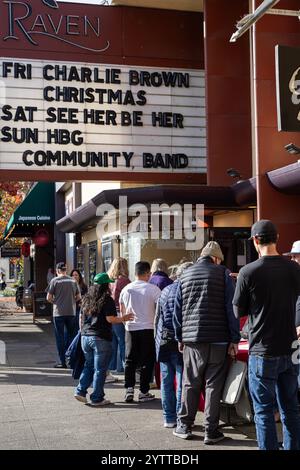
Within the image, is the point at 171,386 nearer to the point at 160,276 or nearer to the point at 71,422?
the point at 71,422

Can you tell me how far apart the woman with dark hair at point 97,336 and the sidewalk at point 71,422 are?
24 centimetres

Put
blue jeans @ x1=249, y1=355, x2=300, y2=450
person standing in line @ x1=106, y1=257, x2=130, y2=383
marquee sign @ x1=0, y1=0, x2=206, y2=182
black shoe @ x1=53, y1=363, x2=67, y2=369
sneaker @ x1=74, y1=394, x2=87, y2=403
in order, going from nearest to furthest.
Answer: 1. blue jeans @ x1=249, y1=355, x2=300, y2=450
2. sneaker @ x1=74, y1=394, x2=87, y2=403
3. person standing in line @ x1=106, y1=257, x2=130, y2=383
4. black shoe @ x1=53, y1=363, x2=67, y2=369
5. marquee sign @ x1=0, y1=0, x2=206, y2=182

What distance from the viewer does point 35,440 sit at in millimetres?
6289

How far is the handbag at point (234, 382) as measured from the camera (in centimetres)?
616

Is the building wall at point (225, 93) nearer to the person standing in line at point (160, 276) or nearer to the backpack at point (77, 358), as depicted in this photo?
the person standing in line at point (160, 276)

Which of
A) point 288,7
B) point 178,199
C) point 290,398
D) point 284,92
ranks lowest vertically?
point 290,398

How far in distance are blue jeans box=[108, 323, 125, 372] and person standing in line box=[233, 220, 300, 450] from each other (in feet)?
15.8

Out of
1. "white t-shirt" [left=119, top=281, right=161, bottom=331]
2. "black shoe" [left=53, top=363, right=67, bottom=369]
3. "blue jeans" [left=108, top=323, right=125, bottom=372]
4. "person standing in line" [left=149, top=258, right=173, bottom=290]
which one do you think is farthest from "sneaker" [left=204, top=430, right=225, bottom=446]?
"black shoe" [left=53, top=363, right=67, bottom=369]

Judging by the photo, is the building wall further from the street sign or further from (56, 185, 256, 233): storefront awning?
the street sign

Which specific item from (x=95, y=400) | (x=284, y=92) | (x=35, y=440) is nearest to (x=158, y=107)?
(x=284, y=92)

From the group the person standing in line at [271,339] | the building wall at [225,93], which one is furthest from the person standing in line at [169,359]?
the building wall at [225,93]

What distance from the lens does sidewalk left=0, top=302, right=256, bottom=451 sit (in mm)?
6145

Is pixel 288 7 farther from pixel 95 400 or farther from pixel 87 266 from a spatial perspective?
pixel 87 266
